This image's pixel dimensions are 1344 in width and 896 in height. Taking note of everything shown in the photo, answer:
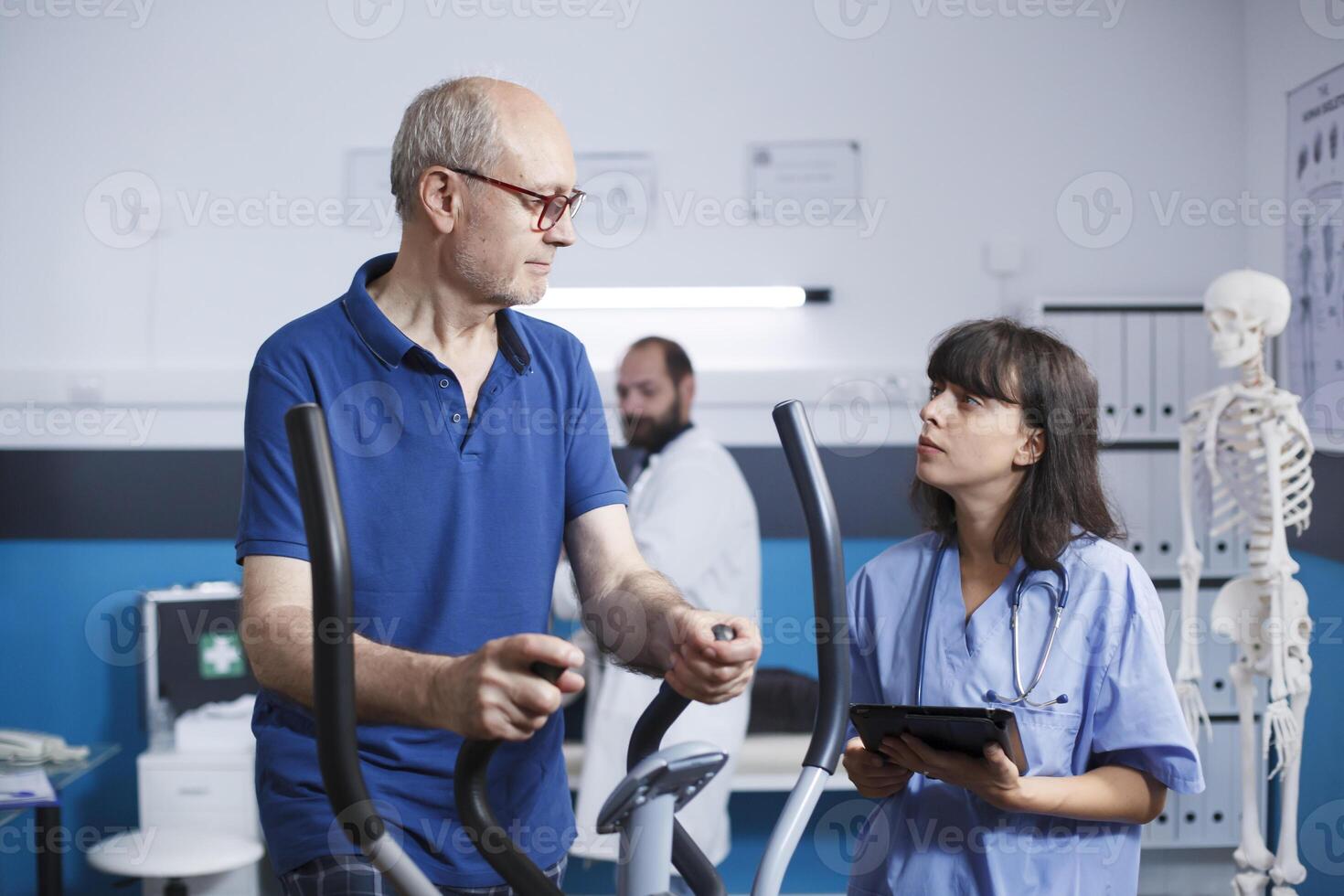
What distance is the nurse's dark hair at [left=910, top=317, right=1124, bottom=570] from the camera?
1.54 metres

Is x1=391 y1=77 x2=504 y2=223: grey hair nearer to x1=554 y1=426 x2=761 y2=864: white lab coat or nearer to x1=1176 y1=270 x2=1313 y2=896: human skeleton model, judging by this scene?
x1=554 y1=426 x2=761 y2=864: white lab coat

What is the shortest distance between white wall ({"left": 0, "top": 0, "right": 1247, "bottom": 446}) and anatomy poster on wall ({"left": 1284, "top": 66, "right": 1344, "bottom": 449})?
0.38m

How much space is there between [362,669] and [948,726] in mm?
623

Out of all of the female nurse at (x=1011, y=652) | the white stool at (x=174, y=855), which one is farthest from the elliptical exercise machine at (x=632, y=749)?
the white stool at (x=174, y=855)

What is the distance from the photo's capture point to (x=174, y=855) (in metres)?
2.92

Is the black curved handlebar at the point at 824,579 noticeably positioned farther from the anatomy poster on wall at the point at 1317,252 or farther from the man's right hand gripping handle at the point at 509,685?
the anatomy poster on wall at the point at 1317,252

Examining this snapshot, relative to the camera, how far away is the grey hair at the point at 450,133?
1.29m

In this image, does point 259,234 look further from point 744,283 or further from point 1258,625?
point 1258,625

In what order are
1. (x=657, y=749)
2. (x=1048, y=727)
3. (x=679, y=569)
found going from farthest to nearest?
(x=679, y=569), (x=1048, y=727), (x=657, y=749)

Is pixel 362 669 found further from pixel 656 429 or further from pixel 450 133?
pixel 656 429

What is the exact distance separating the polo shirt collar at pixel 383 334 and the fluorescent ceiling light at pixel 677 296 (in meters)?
2.35

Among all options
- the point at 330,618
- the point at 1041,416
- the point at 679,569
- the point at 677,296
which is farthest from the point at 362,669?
the point at 677,296

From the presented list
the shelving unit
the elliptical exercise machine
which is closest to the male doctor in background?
the shelving unit

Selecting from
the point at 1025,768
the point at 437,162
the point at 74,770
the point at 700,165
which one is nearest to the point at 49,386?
the point at 74,770
